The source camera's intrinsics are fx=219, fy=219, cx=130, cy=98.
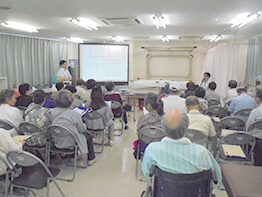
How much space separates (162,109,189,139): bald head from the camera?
1519mm

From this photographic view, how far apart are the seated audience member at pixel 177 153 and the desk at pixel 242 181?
0.13 meters

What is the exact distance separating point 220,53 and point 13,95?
17.6ft

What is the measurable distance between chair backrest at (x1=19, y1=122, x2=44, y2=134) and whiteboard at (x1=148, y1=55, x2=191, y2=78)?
22.9ft

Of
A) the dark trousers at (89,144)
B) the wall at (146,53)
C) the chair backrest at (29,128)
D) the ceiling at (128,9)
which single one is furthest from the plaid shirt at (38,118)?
the wall at (146,53)

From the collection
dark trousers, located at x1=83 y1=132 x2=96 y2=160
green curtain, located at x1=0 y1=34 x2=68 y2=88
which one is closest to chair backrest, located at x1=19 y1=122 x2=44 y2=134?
dark trousers, located at x1=83 y1=132 x2=96 y2=160

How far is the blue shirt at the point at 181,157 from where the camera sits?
1438mm

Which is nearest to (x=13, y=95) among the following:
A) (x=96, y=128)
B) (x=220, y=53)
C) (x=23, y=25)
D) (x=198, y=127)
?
(x=96, y=128)

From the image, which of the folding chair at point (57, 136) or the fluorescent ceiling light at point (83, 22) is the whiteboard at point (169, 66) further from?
the folding chair at point (57, 136)

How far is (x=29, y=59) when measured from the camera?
284 inches

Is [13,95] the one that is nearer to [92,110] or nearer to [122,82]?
[92,110]

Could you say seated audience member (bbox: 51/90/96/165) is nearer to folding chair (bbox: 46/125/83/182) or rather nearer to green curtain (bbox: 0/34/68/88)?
folding chair (bbox: 46/125/83/182)

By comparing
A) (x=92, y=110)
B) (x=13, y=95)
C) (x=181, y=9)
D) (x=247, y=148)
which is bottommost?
(x=247, y=148)

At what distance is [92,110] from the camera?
3717 mm

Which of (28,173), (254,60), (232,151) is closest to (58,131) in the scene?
(28,173)
